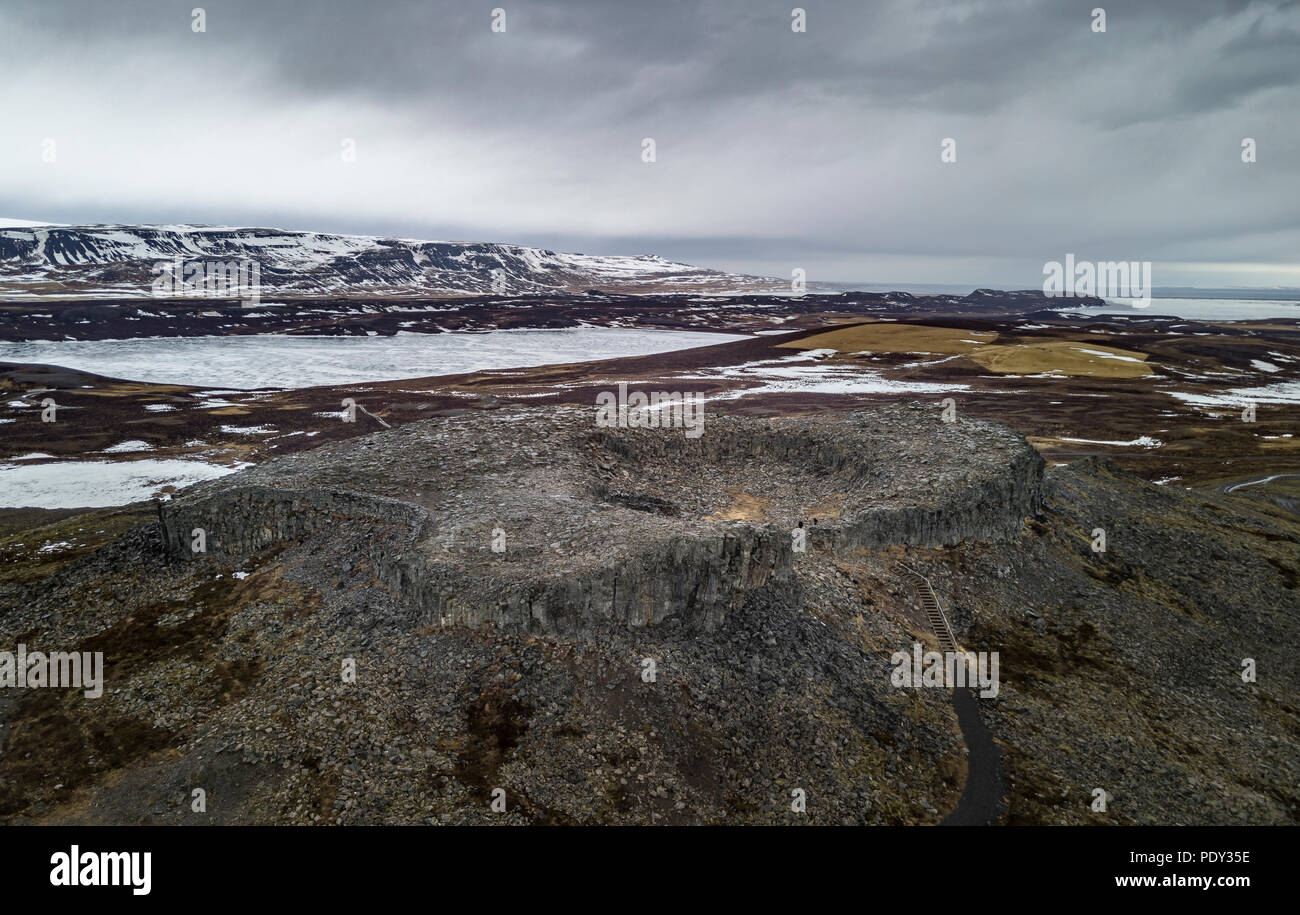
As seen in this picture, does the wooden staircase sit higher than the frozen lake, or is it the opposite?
the frozen lake

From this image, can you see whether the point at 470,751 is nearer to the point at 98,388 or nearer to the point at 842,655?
the point at 842,655

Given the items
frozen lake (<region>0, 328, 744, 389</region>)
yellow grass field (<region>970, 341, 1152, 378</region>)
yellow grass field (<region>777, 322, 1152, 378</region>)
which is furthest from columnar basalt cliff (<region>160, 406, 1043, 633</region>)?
yellow grass field (<region>777, 322, 1152, 378</region>)

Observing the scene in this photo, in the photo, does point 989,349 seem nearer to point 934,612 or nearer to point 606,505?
point 934,612

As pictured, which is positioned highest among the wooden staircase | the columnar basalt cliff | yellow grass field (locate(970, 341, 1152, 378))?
yellow grass field (locate(970, 341, 1152, 378))

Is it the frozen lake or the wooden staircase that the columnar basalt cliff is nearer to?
the wooden staircase

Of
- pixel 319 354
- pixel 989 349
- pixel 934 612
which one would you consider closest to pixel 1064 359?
pixel 989 349

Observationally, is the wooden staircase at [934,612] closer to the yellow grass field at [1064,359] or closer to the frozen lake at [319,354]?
the frozen lake at [319,354]
